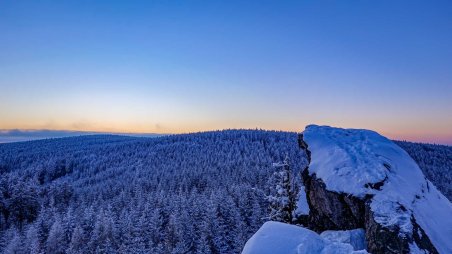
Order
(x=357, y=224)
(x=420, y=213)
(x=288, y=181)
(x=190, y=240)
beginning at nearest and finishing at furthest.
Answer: (x=420, y=213) → (x=357, y=224) → (x=288, y=181) → (x=190, y=240)

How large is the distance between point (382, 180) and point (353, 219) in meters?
2.07

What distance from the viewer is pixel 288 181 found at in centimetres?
2464

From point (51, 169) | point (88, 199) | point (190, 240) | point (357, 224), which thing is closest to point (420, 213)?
point (357, 224)

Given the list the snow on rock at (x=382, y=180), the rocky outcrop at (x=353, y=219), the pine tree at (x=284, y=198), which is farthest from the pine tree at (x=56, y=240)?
the snow on rock at (x=382, y=180)

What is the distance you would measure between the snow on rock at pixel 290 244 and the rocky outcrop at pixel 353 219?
9.69 feet

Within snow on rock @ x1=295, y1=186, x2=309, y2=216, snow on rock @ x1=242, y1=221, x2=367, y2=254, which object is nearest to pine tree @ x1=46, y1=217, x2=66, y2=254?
snow on rock @ x1=295, y1=186, x2=309, y2=216

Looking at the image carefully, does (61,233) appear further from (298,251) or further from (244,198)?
(298,251)

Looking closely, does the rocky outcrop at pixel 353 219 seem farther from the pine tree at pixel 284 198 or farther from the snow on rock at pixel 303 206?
the pine tree at pixel 284 198

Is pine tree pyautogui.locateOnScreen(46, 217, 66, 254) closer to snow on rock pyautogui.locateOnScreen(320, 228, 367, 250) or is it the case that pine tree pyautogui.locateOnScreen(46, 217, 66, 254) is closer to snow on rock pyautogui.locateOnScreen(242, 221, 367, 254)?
snow on rock pyautogui.locateOnScreen(320, 228, 367, 250)

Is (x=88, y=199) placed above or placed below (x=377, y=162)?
below

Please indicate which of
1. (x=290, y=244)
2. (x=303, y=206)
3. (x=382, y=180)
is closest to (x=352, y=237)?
(x=382, y=180)

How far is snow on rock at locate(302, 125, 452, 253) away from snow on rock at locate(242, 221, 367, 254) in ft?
11.6

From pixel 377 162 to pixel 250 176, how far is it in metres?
101

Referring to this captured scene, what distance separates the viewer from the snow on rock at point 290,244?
9.59 metres
